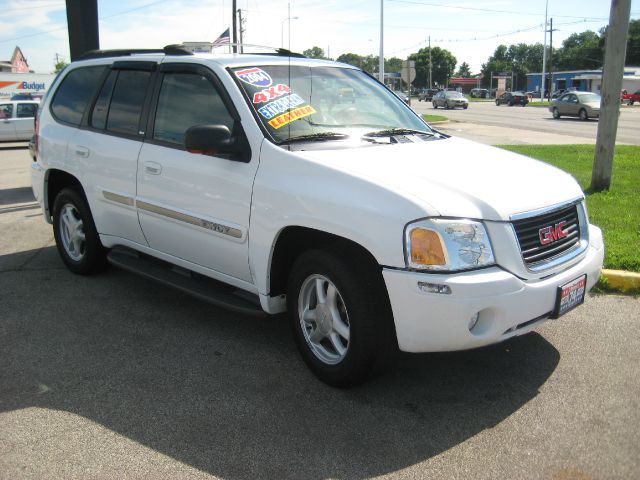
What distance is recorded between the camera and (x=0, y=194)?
10992mm

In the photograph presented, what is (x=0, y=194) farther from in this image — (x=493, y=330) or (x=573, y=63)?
(x=573, y=63)

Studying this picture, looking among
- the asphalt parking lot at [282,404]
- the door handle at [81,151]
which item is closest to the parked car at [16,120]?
the door handle at [81,151]

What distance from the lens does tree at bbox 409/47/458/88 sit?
133625 millimetres

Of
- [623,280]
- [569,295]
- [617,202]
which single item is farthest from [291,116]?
[617,202]

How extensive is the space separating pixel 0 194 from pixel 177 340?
8.19m

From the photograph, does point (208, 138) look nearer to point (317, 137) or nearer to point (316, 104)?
point (317, 137)

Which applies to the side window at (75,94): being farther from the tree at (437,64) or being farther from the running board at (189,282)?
the tree at (437,64)

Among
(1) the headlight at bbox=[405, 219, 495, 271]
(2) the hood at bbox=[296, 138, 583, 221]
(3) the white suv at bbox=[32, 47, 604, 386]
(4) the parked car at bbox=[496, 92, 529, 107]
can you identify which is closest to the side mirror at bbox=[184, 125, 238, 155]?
(3) the white suv at bbox=[32, 47, 604, 386]

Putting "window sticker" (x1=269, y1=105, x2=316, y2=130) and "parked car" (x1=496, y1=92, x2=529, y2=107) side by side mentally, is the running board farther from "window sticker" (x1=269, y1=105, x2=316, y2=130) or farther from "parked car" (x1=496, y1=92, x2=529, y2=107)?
"parked car" (x1=496, y1=92, x2=529, y2=107)

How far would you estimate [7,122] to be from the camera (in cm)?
2141

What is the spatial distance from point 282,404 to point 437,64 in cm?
13978

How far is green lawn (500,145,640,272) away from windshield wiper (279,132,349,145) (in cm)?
302

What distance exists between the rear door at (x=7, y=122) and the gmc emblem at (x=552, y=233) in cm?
2192

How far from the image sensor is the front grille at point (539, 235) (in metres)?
3.27
